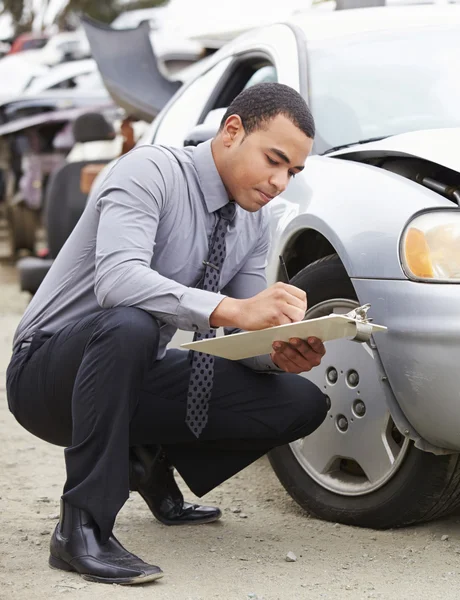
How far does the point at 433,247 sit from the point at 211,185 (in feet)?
1.97

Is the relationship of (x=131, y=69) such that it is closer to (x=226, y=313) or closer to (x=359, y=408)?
(x=359, y=408)

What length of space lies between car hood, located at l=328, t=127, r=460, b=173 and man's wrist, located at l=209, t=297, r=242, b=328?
69cm

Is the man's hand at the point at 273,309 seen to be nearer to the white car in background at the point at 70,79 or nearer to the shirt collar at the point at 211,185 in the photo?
the shirt collar at the point at 211,185

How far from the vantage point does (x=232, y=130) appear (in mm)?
2969

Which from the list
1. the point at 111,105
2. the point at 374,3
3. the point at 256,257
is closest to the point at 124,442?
the point at 256,257

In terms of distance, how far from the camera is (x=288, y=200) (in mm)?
3525

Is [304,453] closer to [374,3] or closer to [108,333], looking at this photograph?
[108,333]

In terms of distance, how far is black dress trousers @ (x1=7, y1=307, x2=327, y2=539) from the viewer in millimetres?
2785

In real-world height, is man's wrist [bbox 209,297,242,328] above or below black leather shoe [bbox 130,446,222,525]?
above

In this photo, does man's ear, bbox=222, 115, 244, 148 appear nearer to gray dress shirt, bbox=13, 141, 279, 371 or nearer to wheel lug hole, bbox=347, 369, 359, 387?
gray dress shirt, bbox=13, 141, 279, 371

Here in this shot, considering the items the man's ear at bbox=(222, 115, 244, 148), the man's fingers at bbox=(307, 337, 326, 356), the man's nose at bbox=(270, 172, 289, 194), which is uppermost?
the man's ear at bbox=(222, 115, 244, 148)

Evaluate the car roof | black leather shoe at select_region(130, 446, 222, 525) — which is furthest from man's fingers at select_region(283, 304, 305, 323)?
the car roof

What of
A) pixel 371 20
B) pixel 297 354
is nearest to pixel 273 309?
pixel 297 354

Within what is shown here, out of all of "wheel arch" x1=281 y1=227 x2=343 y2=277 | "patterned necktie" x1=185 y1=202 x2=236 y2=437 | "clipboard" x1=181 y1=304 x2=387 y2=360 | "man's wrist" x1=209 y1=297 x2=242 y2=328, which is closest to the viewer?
"clipboard" x1=181 y1=304 x2=387 y2=360
